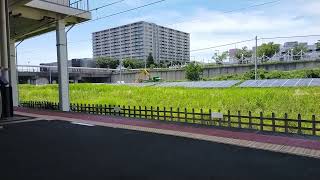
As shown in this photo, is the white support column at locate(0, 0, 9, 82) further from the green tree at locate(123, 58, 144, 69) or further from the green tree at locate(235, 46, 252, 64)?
the green tree at locate(235, 46, 252, 64)

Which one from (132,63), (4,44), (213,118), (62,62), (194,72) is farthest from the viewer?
(132,63)

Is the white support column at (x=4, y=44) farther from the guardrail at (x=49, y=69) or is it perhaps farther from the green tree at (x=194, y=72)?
the guardrail at (x=49, y=69)

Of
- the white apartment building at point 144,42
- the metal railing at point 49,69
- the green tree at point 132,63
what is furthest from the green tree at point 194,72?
the green tree at point 132,63

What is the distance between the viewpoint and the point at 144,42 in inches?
3260

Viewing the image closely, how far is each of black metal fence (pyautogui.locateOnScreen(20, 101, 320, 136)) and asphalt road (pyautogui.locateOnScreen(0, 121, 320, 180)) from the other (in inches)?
122

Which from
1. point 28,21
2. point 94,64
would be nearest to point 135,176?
point 28,21

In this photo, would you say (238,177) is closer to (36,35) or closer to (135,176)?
(135,176)

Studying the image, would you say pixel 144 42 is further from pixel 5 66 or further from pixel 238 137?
pixel 238 137

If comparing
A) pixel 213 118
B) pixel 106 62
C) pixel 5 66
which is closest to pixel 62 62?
pixel 5 66

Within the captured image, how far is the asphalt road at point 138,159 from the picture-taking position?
272 inches

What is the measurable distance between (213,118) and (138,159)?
6.57 metres

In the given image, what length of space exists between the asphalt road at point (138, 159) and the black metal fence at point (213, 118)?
3.09 meters

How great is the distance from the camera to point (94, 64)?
11525 cm

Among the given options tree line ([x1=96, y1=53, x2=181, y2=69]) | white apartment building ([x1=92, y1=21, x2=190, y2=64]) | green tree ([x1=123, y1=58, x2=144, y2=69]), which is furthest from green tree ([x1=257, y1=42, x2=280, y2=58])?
green tree ([x1=123, y1=58, x2=144, y2=69])
